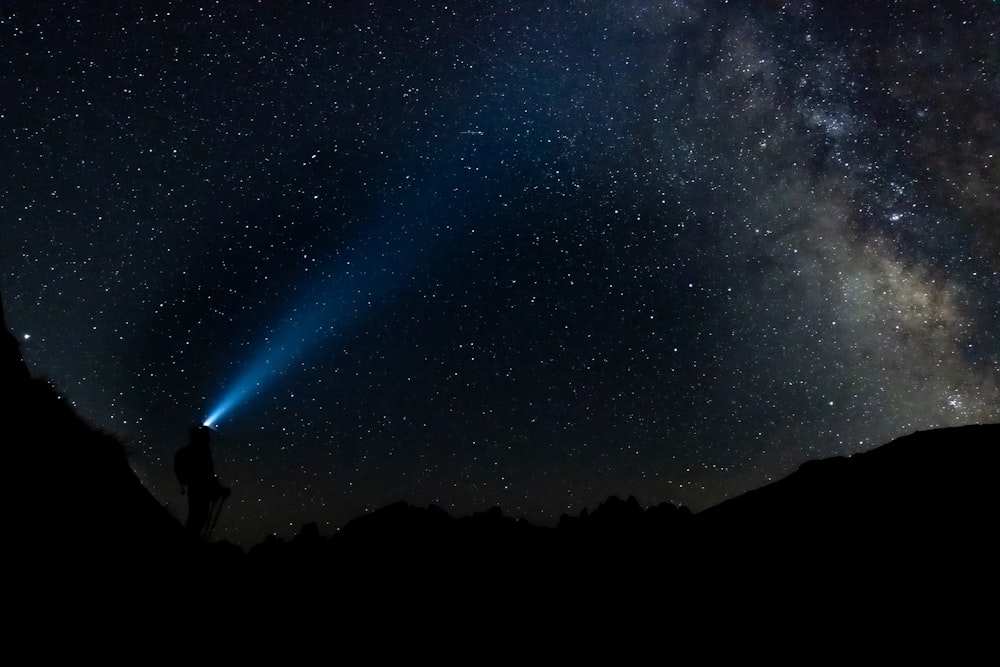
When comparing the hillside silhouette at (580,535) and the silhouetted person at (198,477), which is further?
the silhouetted person at (198,477)

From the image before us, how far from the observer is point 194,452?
877cm

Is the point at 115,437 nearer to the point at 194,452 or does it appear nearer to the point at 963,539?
the point at 194,452

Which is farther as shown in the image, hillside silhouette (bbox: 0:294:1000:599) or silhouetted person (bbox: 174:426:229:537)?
silhouetted person (bbox: 174:426:229:537)

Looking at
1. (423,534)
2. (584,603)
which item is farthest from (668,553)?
(423,534)

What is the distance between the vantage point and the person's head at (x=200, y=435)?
8836mm

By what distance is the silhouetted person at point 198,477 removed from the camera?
8.70m

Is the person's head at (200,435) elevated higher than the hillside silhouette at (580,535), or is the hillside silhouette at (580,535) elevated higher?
the person's head at (200,435)

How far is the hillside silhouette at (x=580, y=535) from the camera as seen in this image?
6.81 m

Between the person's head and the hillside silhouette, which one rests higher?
the person's head

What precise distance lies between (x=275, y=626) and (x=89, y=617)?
13.2ft

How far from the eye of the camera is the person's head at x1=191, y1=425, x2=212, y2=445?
29.0 ft

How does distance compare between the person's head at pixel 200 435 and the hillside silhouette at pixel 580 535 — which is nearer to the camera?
the hillside silhouette at pixel 580 535

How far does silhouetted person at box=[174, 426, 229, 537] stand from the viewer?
28.6 feet

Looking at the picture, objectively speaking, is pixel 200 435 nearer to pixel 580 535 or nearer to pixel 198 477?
pixel 198 477
